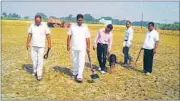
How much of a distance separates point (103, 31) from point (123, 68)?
2.35m

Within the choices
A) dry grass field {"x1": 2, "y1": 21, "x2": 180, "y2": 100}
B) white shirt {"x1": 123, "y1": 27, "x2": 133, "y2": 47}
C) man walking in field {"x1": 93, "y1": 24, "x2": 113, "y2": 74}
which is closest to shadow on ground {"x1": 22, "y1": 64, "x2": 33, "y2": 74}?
dry grass field {"x1": 2, "y1": 21, "x2": 180, "y2": 100}

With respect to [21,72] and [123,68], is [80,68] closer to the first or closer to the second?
[21,72]

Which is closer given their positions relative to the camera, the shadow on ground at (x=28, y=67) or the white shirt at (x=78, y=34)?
the white shirt at (x=78, y=34)

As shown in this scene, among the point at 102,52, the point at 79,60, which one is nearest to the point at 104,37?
the point at 102,52

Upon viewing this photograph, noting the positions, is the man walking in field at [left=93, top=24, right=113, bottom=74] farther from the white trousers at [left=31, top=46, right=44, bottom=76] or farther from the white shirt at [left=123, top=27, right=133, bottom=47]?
the white trousers at [left=31, top=46, right=44, bottom=76]

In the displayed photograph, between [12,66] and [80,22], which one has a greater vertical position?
[80,22]

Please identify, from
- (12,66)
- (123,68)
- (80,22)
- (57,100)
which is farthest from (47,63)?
(57,100)

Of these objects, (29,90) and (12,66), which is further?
(12,66)

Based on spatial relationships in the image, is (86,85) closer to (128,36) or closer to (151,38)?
(151,38)

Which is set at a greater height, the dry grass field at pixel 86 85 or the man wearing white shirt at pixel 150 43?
the man wearing white shirt at pixel 150 43

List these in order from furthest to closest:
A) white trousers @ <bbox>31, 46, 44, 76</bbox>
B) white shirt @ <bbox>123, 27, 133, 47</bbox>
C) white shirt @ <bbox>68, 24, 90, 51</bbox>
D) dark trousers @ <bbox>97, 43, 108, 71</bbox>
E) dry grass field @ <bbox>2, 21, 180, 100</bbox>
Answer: white shirt @ <bbox>123, 27, 133, 47</bbox>
dark trousers @ <bbox>97, 43, 108, 71</bbox>
white trousers @ <bbox>31, 46, 44, 76</bbox>
white shirt @ <bbox>68, 24, 90, 51</bbox>
dry grass field @ <bbox>2, 21, 180, 100</bbox>

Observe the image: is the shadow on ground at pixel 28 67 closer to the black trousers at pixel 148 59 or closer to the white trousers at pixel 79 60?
the white trousers at pixel 79 60

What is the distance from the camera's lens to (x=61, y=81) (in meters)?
10.5

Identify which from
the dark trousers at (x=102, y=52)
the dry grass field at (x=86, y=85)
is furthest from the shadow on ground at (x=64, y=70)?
the dark trousers at (x=102, y=52)
